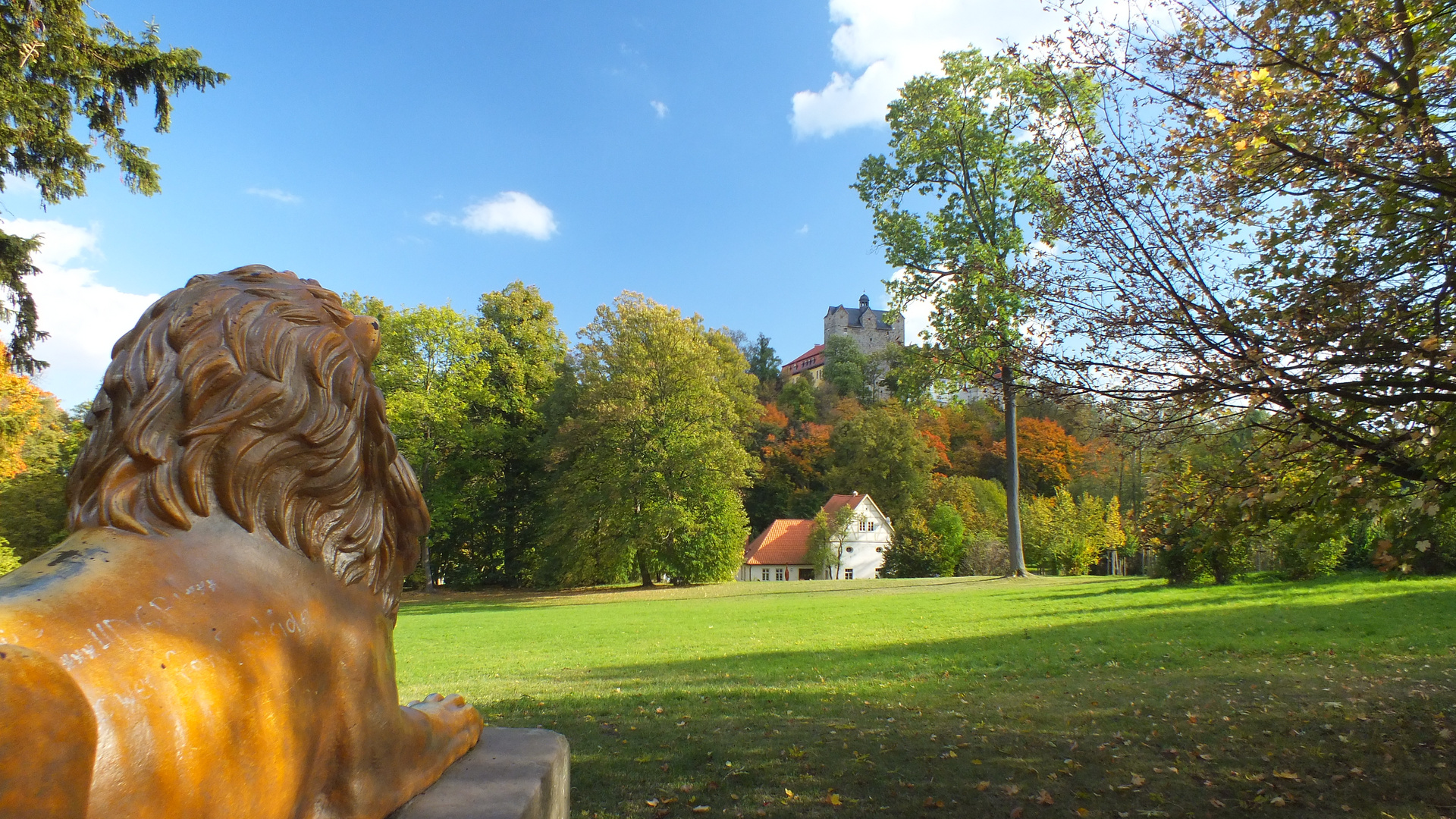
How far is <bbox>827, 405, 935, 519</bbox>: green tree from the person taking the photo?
57031 millimetres

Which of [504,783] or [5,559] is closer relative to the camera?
[504,783]

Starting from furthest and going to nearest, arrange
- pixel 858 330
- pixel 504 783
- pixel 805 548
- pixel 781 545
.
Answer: pixel 858 330, pixel 781 545, pixel 805 548, pixel 504 783

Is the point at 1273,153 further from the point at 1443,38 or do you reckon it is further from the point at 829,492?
the point at 829,492

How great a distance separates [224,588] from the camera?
2170 millimetres

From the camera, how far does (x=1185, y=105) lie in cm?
555

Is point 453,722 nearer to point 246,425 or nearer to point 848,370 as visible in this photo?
point 246,425

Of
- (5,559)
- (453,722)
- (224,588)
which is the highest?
(224,588)

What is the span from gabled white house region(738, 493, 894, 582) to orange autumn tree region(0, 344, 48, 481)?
4421 centimetres

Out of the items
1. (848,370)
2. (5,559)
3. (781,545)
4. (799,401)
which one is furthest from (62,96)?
(848,370)

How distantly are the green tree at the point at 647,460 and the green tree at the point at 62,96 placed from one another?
21439 millimetres

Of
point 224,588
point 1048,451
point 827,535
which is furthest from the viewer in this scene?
point 1048,451

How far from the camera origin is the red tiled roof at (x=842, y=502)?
53.2 metres

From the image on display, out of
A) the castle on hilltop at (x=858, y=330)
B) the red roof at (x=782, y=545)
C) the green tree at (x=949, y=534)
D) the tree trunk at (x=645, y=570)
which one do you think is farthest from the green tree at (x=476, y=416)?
the castle on hilltop at (x=858, y=330)

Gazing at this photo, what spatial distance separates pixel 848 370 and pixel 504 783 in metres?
Answer: 79.5
